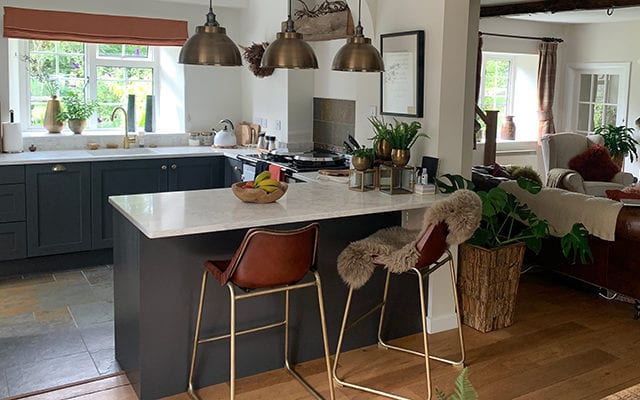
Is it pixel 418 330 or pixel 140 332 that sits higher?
pixel 140 332

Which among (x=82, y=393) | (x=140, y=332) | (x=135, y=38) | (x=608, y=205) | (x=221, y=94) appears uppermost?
(x=135, y=38)

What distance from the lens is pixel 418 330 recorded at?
13.7 feet

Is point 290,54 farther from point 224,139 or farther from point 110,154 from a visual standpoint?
point 224,139

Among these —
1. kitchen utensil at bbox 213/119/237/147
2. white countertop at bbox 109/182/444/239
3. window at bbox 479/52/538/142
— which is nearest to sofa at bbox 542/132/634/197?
window at bbox 479/52/538/142

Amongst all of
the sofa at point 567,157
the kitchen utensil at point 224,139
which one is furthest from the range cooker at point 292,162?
the sofa at point 567,157

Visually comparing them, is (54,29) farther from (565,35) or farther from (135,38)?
(565,35)

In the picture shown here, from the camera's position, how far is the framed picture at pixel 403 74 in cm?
402

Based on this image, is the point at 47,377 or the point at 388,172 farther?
the point at 388,172

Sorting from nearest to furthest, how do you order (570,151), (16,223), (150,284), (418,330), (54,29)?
(150,284) → (418,330) → (16,223) → (54,29) → (570,151)

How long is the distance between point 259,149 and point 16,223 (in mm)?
2186

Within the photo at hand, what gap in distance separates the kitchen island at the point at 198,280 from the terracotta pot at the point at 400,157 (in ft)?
0.70

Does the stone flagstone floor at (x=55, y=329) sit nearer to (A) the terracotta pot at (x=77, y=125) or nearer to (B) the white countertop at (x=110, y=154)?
(B) the white countertop at (x=110, y=154)

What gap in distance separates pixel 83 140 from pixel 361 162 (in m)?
3.16

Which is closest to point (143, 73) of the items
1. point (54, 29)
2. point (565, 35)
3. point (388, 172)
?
point (54, 29)
